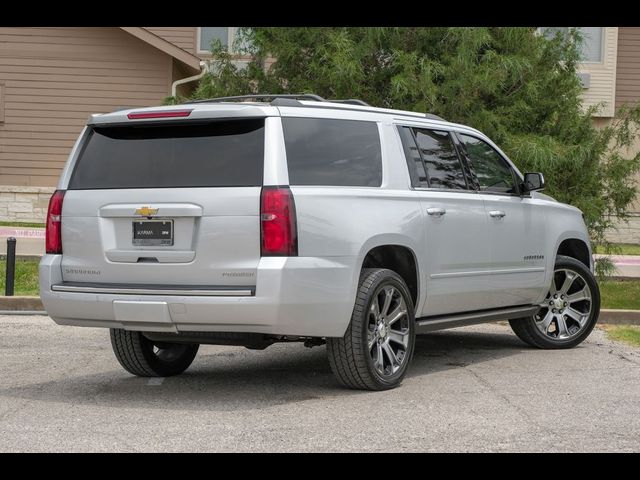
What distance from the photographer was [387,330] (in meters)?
8.03

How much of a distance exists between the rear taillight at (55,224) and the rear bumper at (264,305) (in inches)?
15.9

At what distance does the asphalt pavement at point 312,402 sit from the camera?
6.26 m

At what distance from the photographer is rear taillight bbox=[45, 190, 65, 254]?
789 centimetres

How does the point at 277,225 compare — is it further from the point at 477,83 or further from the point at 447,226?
the point at 477,83

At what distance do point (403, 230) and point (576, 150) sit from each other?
7.83 metres

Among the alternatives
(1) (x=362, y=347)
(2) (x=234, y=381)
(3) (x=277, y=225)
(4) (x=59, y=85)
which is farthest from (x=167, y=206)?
(4) (x=59, y=85)

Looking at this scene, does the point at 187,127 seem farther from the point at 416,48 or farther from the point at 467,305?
the point at 416,48

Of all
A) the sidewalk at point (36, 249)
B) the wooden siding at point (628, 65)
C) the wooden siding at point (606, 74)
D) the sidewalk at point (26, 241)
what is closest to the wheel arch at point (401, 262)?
the sidewalk at point (36, 249)

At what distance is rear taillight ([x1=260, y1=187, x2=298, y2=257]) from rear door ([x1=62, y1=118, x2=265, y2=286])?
0.17ft

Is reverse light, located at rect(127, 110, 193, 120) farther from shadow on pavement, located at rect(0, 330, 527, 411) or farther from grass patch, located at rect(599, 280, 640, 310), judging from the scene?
grass patch, located at rect(599, 280, 640, 310)

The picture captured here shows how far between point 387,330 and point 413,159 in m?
1.36

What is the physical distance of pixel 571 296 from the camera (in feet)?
34.7

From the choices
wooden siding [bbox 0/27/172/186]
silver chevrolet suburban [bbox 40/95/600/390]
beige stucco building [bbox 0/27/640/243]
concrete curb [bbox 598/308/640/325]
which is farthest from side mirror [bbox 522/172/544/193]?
wooden siding [bbox 0/27/172/186]
